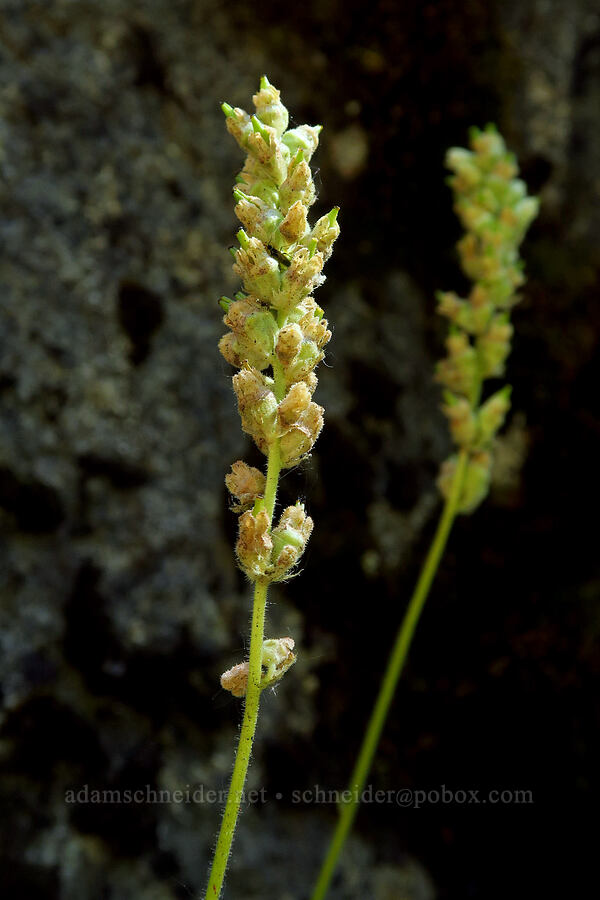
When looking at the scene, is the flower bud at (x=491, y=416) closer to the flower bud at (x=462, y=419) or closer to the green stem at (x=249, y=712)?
the flower bud at (x=462, y=419)

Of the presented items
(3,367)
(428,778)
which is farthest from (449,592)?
(3,367)

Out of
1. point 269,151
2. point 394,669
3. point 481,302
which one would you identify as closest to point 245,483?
point 269,151

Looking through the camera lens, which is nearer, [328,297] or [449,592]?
[328,297]

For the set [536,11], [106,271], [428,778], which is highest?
[536,11]

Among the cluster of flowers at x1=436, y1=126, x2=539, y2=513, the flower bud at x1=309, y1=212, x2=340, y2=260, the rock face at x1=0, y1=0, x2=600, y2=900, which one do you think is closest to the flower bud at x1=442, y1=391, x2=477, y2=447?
the cluster of flowers at x1=436, y1=126, x2=539, y2=513

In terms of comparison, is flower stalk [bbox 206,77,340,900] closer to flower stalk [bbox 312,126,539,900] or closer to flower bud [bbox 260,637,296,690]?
flower bud [bbox 260,637,296,690]

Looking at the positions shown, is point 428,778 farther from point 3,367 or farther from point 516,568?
point 3,367

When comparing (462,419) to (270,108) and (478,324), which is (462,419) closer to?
(478,324)
